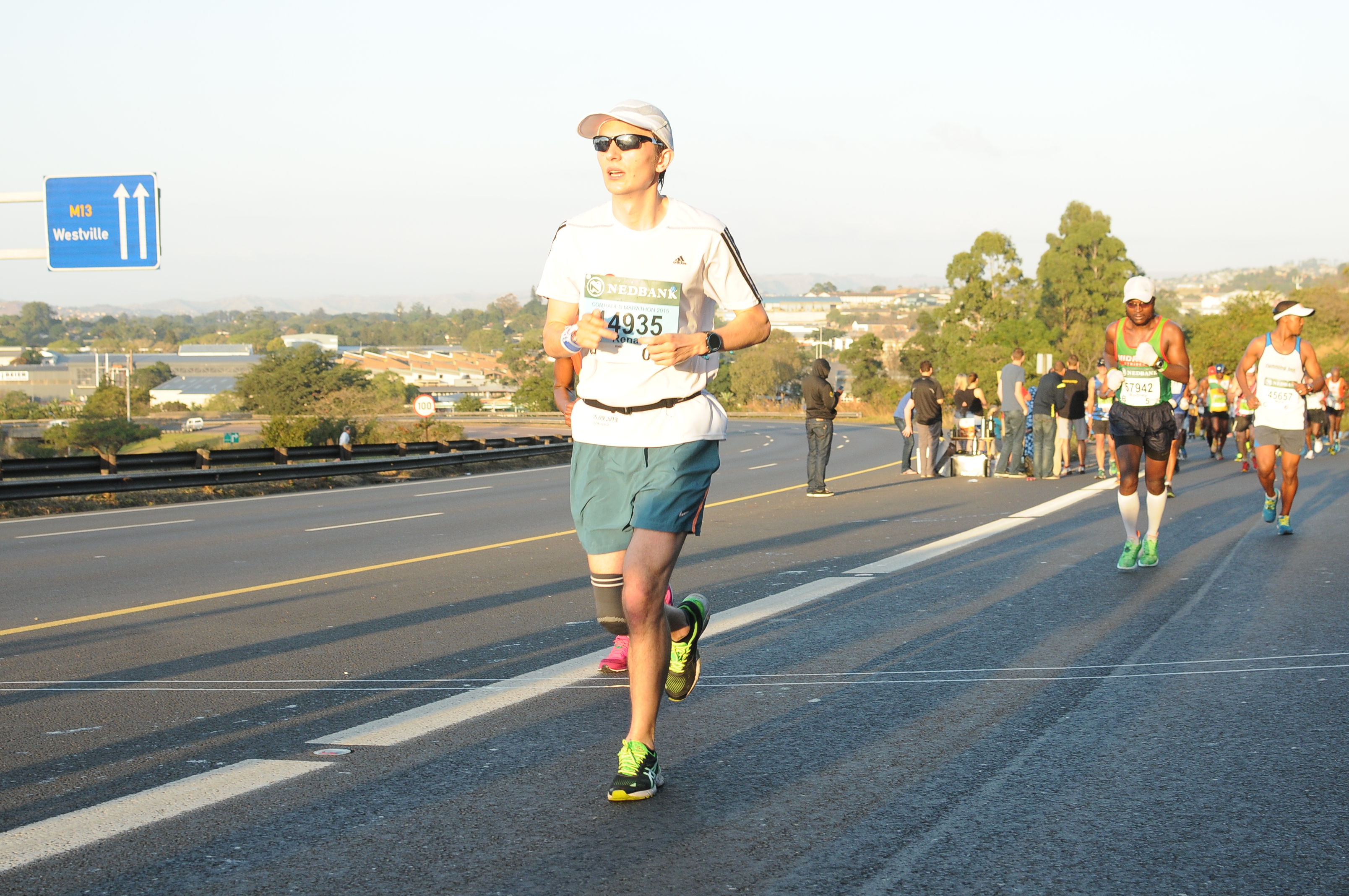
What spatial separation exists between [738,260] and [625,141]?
540mm

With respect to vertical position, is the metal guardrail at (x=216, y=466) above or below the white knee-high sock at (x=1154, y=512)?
below

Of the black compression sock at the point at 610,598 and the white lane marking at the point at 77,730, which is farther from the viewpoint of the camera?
the white lane marking at the point at 77,730

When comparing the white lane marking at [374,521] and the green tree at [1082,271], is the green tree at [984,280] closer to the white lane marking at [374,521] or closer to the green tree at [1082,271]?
the green tree at [1082,271]

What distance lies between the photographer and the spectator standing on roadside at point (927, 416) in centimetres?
2100

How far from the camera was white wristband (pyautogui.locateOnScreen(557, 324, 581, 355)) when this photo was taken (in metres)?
4.19

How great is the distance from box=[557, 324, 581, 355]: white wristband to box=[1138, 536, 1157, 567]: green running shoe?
20.4 ft

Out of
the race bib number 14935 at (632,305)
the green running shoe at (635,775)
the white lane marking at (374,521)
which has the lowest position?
the white lane marking at (374,521)

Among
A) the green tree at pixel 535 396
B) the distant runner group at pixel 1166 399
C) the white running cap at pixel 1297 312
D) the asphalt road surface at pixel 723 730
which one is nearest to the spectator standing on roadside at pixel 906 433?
the distant runner group at pixel 1166 399

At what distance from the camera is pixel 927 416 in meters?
21.0

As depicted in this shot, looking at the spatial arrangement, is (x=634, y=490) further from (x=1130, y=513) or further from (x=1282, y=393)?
(x=1282, y=393)

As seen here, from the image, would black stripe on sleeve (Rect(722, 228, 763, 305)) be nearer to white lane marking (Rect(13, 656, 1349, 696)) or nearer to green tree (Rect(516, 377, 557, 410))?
white lane marking (Rect(13, 656, 1349, 696))

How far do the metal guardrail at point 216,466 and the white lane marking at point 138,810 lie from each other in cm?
1580

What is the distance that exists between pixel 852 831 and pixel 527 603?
4763mm

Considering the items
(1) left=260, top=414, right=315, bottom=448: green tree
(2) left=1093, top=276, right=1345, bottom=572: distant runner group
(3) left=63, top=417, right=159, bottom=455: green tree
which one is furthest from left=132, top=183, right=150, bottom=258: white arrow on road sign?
Result: (3) left=63, top=417, right=159, bottom=455: green tree
